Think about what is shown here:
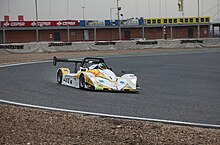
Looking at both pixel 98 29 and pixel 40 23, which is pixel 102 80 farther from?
pixel 98 29

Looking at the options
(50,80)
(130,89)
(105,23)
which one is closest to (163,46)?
(105,23)

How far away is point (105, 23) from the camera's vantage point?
174 ft

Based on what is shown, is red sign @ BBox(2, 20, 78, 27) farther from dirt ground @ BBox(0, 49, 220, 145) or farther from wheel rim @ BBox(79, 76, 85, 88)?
dirt ground @ BBox(0, 49, 220, 145)

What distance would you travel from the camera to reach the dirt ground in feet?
21.3

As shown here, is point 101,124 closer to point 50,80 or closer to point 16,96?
point 16,96

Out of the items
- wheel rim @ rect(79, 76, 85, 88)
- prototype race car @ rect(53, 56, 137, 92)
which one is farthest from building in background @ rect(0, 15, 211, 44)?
wheel rim @ rect(79, 76, 85, 88)

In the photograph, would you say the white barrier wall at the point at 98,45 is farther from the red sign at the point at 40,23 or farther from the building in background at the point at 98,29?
the red sign at the point at 40,23

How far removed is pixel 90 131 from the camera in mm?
7117

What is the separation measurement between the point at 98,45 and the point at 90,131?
1342 inches

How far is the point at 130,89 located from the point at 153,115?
3531 mm

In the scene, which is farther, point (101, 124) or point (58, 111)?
point (58, 111)

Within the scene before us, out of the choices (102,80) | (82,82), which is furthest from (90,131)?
(82,82)

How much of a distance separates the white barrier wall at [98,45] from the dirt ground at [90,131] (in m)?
28.9

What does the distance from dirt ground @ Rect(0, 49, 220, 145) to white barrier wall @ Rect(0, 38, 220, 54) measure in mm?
28883
